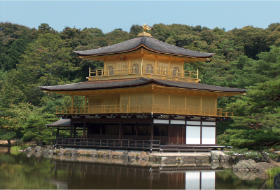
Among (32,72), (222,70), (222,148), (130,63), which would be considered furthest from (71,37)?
(222,148)

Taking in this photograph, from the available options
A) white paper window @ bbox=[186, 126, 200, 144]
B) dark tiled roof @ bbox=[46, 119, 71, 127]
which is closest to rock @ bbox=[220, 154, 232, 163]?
white paper window @ bbox=[186, 126, 200, 144]

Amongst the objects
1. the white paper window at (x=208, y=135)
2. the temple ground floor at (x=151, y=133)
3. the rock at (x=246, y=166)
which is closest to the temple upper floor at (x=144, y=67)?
the temple ground floor at (x=151, y=133)

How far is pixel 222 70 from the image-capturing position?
173 feet

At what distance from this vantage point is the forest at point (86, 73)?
29.3 m

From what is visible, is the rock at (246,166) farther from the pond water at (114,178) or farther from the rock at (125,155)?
the rock at (125,155)

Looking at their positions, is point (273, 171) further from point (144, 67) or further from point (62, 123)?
point (62, 123)

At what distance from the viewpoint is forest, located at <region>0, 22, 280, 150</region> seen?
29312mm

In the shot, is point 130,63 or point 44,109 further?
point 44,109

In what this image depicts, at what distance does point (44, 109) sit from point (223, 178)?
117 ft

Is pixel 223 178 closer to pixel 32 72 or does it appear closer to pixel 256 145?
pixel 256 145

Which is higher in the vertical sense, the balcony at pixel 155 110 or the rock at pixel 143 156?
the balcony at pixel 155 110

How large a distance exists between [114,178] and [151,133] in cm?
1218

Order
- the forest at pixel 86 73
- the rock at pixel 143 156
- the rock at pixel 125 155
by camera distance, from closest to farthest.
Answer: the forest at pixel 86 73 < the rock at pixel 143 156 < the rock at pixel 125 155

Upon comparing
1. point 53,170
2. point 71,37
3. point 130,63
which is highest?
point 71,37
